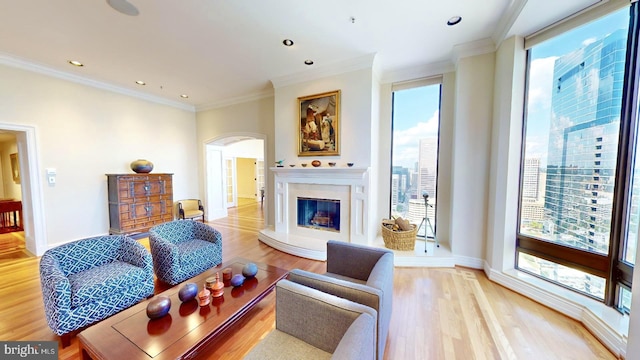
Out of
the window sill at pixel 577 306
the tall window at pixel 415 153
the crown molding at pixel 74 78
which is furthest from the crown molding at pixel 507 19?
the crown molding at pixel 74 78

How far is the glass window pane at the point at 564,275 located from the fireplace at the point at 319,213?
2.51 metres

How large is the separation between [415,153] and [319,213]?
2038 mm

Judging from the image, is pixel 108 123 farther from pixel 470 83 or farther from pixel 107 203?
pixel 470 83

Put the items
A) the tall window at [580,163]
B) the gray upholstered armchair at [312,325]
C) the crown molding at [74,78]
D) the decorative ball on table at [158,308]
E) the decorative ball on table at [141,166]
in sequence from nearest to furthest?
the gray upholstered armchair at [312,325]
the decorative ball on table at [158,308]
the tall window at [580,163]
the crown molding at [74,78]
the decorative ball on table at [141,166]

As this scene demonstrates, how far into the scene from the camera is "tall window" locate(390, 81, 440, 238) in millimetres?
3822

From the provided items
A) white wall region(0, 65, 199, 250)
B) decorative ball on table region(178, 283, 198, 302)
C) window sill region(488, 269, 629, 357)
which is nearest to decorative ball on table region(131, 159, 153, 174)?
white wall region(0, 65, 199, 250)

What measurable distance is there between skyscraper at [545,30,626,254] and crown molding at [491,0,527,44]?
0.66 metres

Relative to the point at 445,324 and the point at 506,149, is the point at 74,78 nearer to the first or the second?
the point at 445,324

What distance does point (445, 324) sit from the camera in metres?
2.06

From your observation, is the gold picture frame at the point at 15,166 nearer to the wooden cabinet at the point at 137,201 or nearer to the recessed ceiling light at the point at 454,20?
the wooden cabinet at the point at 137,201

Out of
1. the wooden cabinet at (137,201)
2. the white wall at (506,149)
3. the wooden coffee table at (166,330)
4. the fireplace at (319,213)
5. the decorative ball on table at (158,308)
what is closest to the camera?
the wooden coffee table at (166,330)

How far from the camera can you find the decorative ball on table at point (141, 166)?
4.54m

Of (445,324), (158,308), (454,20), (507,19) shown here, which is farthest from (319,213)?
(507,19)

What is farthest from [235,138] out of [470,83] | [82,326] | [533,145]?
[533,145]
